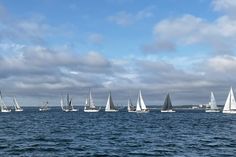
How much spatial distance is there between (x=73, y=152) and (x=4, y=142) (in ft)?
47.3

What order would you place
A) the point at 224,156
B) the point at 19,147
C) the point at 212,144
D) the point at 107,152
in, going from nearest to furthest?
the point at 224,156, the point at 107,152, the point at 19,147, the point at 212,144

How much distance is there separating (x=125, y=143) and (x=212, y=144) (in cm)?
1114

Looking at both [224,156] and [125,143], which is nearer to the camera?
[224,156]

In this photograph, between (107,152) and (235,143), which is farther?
(235,143)

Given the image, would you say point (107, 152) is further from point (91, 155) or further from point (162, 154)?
point (162, 154)

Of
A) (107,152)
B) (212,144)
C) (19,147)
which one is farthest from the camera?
(212,144)

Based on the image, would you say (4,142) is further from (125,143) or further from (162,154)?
(162,154)

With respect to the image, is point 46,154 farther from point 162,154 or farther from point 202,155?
point 202,155

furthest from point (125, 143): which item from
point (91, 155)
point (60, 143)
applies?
point (91, 155)

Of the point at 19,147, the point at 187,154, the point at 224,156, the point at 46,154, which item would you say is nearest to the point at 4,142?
the point at 19,147

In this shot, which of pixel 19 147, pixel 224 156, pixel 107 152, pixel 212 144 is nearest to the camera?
pixel 224 156

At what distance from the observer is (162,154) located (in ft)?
158

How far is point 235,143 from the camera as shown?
59.0 m

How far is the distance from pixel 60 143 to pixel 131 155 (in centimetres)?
1428
